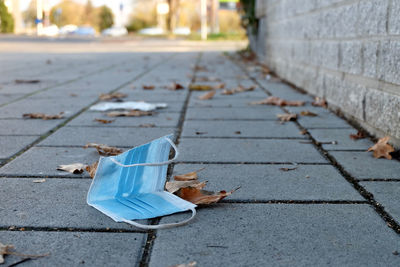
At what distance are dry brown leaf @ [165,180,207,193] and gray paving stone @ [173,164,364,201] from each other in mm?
57

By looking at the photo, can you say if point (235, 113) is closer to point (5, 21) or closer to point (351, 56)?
point (351, 56)

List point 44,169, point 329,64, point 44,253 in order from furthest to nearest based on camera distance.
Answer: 1. point 329,64
2. point 44,169
3. point 44,253

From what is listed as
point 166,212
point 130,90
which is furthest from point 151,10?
point 166,212

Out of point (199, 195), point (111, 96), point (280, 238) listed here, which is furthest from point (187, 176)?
point (111, 96)

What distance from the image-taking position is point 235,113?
3.89 meters

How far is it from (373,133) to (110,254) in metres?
2.12

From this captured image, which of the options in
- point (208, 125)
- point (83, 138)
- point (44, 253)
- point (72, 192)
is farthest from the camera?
point (208, 125)

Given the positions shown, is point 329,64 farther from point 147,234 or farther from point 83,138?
point 147,234

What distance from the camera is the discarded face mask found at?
171cm

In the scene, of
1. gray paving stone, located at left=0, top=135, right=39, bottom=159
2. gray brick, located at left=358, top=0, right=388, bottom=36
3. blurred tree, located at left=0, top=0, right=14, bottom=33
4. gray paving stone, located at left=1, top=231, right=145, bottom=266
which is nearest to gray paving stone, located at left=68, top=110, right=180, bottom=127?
gray paving stone, located at left=0, top=135, right=39, bottom=159

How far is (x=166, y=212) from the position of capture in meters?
1.69

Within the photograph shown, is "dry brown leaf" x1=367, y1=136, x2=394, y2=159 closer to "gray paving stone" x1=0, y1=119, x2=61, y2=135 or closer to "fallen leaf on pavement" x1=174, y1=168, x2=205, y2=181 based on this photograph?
"fallen leaf on pavement" x1=174, y1=168, x2=205, y2=181

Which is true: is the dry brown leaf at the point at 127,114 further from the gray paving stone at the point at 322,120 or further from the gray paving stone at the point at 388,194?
the gray paving stone at the point at 388,194

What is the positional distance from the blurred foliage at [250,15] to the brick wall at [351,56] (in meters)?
4.03
